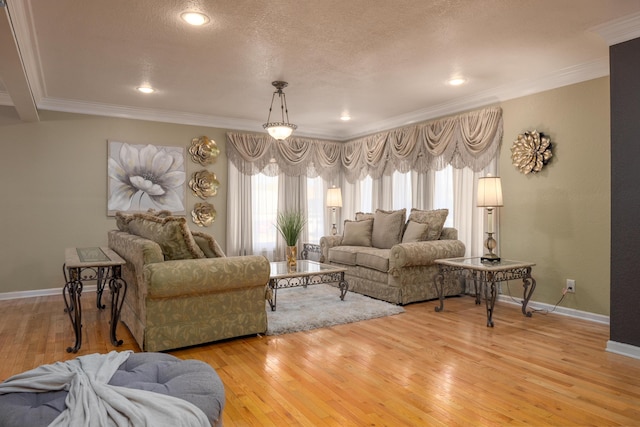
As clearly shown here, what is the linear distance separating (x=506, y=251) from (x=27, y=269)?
593 centimetres

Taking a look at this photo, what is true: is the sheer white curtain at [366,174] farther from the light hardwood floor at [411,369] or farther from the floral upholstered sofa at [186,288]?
the floral upholstered sofa at [186,288]

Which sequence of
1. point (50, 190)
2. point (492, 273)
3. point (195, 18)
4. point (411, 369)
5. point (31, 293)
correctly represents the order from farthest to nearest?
1. point (50, 190)
2. point (31, 293)
3. point (492, 273)
4. point (195, 18)
5. point (411, 369)

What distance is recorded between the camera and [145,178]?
6008 mm

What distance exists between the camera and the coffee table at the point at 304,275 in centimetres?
430

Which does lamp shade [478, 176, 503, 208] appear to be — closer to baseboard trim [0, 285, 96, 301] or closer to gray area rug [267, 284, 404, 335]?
gray area rug [267, 284, 404, 335]

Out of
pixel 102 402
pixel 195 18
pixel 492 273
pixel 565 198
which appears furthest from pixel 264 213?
pixel 102 402

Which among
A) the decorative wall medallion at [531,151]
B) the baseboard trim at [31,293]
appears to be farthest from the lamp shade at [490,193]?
the baseboard trim at [31,293]

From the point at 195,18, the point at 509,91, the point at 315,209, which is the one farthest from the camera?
the point at 315,209

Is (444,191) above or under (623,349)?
above

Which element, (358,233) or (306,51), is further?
(358,233)

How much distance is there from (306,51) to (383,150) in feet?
10.5

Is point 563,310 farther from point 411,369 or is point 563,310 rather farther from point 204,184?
point 204,184

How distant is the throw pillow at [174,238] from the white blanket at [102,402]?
5.24ft

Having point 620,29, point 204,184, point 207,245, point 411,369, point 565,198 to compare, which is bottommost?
point 411,369
